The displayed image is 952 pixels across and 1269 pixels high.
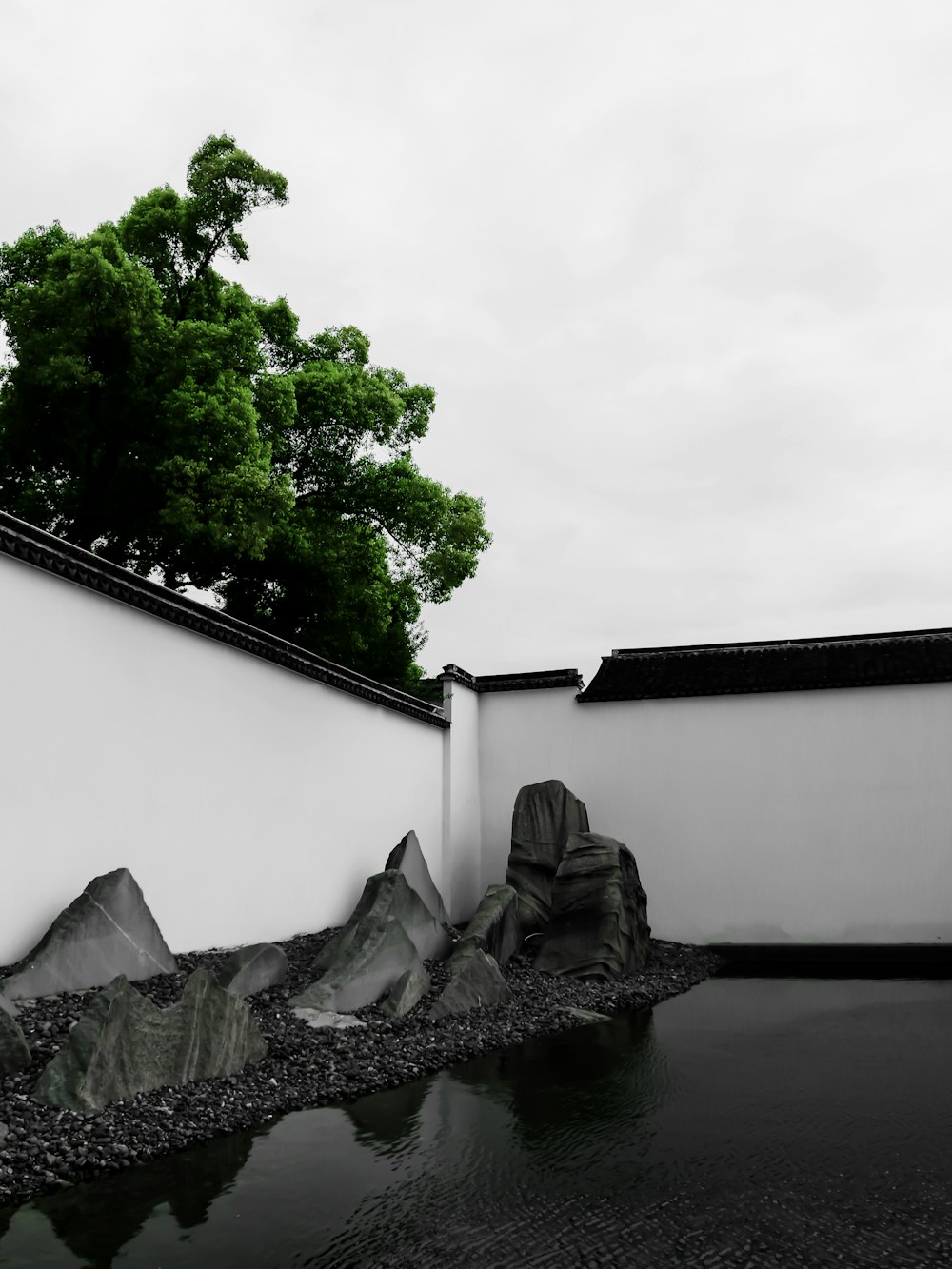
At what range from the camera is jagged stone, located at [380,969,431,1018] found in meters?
5.56

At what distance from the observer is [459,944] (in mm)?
7129

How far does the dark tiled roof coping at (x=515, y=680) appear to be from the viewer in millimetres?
10711

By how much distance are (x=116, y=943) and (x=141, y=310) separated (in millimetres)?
7394

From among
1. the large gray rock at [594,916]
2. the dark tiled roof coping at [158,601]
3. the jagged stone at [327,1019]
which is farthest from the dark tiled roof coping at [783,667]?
the jagged stone at [327,1019]

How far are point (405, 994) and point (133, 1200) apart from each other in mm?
2739

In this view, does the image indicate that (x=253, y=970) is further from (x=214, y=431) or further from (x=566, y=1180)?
(x=214, y=431)

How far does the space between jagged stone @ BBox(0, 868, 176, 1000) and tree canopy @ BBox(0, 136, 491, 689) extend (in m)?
5.17

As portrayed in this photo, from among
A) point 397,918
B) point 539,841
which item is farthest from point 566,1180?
point 539,841

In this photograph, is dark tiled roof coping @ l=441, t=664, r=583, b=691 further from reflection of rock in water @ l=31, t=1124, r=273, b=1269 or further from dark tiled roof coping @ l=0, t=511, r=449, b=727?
reflection of rock in water @ l=31, t=1124, r=273, b=1269

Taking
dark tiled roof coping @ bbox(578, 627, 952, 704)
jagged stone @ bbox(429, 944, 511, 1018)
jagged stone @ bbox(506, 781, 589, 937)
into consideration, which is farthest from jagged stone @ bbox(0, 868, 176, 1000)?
dark tiled roof coping @ bbox(578, 627, 952, 704)

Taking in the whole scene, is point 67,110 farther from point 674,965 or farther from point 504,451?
point 674,965

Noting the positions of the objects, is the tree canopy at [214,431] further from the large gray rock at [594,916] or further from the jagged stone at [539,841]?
the large gray rock at [594,916]

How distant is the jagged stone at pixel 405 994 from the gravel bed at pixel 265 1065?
0.07 m

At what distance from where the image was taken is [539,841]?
9.33 meters
